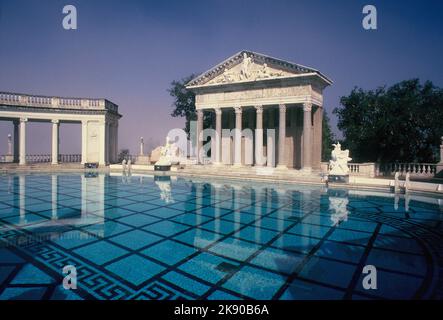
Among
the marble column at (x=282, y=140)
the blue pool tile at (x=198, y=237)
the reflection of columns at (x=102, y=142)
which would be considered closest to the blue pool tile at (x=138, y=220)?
the blue pool tile at (x=198, y=237)

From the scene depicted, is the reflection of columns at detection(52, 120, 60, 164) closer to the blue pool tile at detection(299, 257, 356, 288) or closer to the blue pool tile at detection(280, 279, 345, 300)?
the blue pool tile at detection(299, 257, 356, 288)

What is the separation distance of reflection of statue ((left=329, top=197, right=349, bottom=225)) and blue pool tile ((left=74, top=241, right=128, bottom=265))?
7.18 m

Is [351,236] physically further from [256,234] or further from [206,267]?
[206,267]

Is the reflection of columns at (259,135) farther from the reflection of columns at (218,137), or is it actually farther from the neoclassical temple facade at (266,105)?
the reflection of columns at (218,137)

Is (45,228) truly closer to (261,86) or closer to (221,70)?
(261,86)

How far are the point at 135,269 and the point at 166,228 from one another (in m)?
3.07

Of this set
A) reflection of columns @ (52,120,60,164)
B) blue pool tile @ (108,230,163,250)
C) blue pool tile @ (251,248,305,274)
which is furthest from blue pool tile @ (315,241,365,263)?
reflection of columns @ (52,120,60,164)

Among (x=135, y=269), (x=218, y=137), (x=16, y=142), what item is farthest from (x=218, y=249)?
(x=16, y=142)

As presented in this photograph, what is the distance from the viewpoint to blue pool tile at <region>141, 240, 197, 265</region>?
6.28m

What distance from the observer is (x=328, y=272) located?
5586 mm

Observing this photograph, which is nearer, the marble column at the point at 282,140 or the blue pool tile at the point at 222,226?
the blue pool tile at the point at 222,226

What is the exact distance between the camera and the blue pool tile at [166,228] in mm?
8320

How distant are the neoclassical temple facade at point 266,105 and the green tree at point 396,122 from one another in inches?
275
